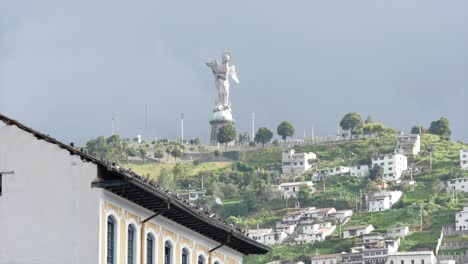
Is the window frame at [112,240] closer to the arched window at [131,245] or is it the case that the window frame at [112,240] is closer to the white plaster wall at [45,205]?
the white plaster wall at [45,205]

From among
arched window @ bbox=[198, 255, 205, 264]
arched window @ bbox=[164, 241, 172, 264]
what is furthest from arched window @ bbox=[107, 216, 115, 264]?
arched window @ bbox=[198, 255, 205, 264]

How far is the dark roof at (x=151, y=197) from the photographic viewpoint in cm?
4719

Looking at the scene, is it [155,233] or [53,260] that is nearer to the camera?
[53,260]

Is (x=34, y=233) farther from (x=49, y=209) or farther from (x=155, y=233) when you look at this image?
(x=155, y=233)

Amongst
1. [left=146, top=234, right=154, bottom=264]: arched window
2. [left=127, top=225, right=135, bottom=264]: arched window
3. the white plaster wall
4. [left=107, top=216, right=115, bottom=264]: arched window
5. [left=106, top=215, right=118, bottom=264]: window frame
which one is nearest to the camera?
the white plaster wall

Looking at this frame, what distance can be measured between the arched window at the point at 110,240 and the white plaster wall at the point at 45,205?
1.10m

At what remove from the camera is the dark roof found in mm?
47188

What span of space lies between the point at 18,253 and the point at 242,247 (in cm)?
1546

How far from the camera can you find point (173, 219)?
53.2 meters

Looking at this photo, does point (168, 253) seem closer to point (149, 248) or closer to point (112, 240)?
point (149, 248)

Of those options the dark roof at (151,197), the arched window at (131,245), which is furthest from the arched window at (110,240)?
the arched window at (131,245)

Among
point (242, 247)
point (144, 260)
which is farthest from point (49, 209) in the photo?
point (242, 247)

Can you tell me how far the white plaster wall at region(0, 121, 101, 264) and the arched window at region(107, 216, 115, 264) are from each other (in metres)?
1.10

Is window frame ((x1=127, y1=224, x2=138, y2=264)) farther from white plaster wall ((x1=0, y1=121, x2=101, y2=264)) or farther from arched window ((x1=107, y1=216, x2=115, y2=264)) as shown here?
white plaster wall ((x1=0, y1=121, x2=101, y2=264))
